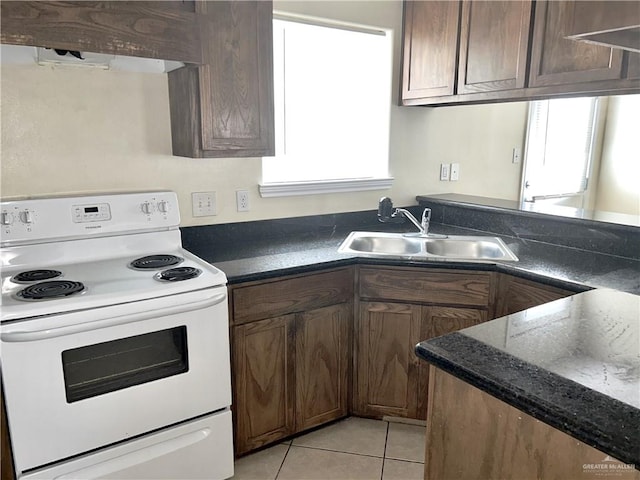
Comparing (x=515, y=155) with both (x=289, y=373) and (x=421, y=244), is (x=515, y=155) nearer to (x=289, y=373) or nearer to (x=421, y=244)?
(x=421, y=244)

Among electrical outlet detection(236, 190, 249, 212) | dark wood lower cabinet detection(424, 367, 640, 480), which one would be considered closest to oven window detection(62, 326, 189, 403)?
electrical outlet detection(236, 190, 249, 212)

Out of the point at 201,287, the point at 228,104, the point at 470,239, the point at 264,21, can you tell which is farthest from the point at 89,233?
the point at 470,239

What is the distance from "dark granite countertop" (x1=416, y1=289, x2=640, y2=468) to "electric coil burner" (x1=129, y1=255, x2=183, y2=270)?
119 centimetres

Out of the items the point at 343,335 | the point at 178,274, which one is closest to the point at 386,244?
the point at 343,335

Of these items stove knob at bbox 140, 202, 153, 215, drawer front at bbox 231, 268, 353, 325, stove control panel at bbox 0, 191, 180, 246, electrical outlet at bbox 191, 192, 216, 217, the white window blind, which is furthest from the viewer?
the white window blind

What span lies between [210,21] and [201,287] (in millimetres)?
1036

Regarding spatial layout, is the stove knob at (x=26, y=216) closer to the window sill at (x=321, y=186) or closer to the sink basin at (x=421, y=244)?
the window sill at (x=321, y=186)

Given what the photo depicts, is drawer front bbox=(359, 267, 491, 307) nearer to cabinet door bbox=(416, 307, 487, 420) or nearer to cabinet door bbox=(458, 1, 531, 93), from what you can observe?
cabinet door bbox=(416, 307, 487, 420)

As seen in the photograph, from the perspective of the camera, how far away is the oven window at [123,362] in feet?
5.03

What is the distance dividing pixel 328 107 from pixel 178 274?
4.51ft

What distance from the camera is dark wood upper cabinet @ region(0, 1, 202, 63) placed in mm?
1501

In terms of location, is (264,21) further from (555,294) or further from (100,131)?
(555,294)

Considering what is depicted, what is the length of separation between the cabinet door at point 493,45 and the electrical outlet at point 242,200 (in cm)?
121

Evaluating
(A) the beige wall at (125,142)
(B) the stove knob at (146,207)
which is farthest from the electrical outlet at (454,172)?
(B) the stove knob at (146,207)
